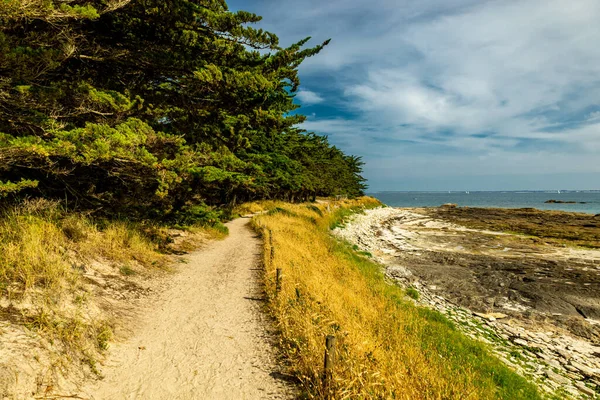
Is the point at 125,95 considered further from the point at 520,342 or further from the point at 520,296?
the point at 520,296

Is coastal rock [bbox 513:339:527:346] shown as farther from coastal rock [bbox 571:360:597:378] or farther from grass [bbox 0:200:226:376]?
grass [bbox 0:200:226:376]

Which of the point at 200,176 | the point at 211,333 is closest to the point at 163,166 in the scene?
the point at 200,176

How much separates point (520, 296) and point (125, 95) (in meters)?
20.1

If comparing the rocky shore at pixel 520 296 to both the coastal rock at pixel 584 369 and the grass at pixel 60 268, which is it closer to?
the coastal rock at pixel 584 369

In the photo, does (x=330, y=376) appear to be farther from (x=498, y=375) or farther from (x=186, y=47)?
(x=186, y=47)

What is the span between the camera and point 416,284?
52.7ft

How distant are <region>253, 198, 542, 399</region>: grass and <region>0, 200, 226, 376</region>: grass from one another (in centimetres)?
396

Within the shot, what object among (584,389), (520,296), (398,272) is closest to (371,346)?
(584,389)

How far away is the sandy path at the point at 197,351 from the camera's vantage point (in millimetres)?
4973

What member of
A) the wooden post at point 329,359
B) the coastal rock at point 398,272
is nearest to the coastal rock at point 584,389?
the wooden post at point 329,359

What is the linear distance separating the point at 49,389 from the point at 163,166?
6.63m

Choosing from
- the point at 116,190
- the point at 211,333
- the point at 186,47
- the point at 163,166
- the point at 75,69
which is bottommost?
the point at 211,333

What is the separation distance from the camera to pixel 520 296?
15078 millimetres

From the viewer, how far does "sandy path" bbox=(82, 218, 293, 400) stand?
4.97 m
